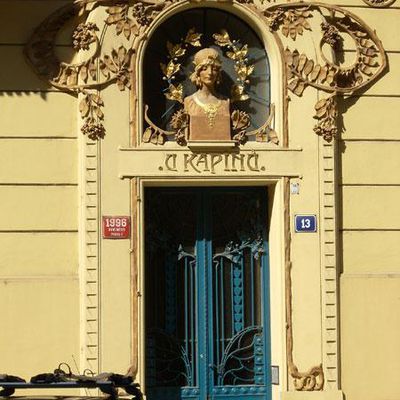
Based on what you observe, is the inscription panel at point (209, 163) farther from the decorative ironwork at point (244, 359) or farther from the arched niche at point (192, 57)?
the decorative ironwork at point (244, 359)

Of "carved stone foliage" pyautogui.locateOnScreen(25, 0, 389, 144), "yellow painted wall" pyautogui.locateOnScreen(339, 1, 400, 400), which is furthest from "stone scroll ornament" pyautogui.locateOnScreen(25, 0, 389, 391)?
"yellow painted wall" pyautogui.locateOnScreen(339, 1, 400, 400)

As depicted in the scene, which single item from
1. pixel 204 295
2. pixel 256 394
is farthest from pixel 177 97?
pixel 256 394

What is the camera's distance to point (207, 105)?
43.7 feet

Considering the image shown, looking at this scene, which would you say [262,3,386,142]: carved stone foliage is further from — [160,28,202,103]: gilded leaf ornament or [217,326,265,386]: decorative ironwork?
[217,326,265,386]: decorative ironwork

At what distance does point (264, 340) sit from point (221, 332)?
52cm

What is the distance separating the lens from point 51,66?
43.0 feet

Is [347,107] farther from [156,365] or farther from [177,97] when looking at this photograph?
[156,365]

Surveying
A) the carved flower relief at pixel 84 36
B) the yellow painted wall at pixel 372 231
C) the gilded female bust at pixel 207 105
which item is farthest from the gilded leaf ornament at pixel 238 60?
the carved flower relief at pixel 84 36

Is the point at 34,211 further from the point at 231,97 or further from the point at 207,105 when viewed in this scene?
the point at 231,97

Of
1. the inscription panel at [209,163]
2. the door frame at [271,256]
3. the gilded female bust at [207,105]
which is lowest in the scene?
Result: the door frame at [271,256]

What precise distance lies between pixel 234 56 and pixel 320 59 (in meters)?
1.01

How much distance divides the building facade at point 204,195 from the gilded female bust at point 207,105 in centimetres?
2

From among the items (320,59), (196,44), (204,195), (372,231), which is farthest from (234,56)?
(372,231)

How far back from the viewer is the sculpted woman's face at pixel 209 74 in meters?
13.2
